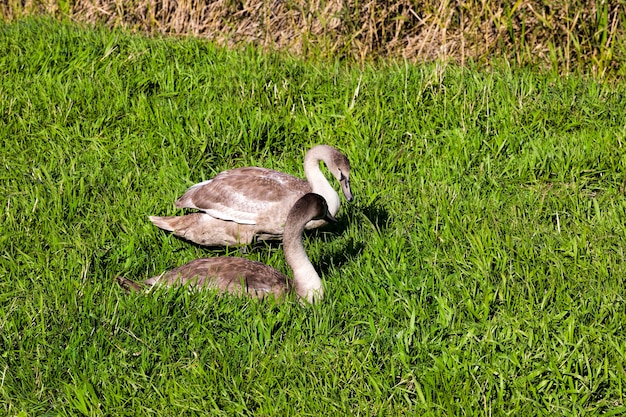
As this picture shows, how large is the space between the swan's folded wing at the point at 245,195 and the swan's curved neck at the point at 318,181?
7 cm

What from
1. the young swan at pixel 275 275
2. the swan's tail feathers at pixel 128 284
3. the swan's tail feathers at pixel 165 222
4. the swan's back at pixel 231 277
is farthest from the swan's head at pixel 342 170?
the swan's tail feathers at pixel 128 284

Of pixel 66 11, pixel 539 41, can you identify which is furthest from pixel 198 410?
pixel 66 11

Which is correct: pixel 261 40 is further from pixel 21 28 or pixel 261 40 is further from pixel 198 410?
pixel 198 410

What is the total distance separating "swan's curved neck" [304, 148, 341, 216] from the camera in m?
5.93

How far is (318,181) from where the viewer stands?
6.05m

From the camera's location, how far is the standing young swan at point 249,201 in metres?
5.96

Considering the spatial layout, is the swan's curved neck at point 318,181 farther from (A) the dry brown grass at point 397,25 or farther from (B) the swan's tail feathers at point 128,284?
(A) the dry brown grass at point 397,25

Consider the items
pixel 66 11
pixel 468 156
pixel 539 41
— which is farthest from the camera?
pixel 66 11

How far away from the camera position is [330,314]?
15.5ft

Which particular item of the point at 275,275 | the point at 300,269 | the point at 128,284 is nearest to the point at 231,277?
the point at 275,275

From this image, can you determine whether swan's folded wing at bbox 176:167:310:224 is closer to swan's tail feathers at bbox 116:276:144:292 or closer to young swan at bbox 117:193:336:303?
young swan at bbox 117:193:336:303

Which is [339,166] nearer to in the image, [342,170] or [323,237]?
[342,170]

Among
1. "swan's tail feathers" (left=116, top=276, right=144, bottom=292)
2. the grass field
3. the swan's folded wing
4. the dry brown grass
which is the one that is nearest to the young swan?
"swan's tail feathers" (left=116, top=276, right=144, bottom=292)

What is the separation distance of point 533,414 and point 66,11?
732 cm
